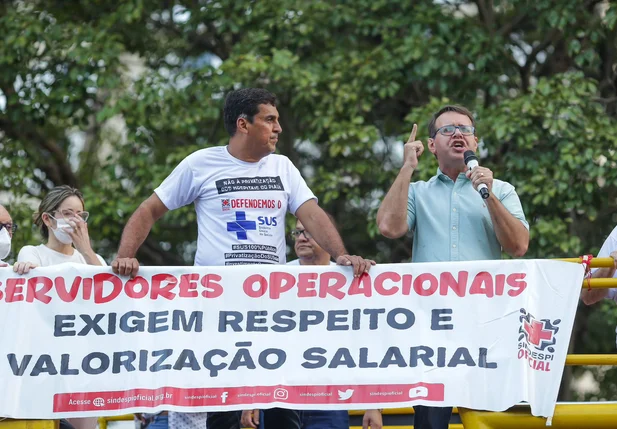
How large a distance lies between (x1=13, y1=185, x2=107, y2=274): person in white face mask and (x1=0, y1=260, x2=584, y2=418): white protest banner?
836 mm

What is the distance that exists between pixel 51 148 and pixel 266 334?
7.64 metres

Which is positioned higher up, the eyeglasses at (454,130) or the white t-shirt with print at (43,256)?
the eyeglasses at (454,130)

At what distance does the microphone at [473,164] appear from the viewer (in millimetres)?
4891

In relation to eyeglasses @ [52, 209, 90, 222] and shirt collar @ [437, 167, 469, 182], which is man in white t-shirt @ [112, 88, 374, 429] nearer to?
shirt collar @ [437, 167, 469, 182]

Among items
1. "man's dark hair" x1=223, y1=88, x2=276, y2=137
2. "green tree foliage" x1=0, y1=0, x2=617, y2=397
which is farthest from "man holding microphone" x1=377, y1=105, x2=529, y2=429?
"green tree foliage" x1=0, y1=0, x2=617, y2=397

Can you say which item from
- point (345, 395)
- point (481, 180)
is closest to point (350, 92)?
point (481, 180)

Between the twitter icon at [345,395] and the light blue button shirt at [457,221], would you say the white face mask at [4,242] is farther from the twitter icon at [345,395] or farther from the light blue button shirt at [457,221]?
the light blue button shirt at [457,221]

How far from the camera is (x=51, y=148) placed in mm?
12125

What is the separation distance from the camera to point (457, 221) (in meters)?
5.29

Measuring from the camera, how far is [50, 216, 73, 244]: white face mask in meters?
6.10

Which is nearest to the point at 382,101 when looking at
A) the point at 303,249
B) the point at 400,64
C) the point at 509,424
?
the point at 400,64

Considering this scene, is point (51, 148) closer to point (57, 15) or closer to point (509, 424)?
point (57, 15)

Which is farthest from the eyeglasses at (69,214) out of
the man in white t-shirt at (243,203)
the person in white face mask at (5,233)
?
the man in white t-shirt at (243,203)

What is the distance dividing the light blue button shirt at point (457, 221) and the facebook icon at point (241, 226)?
2.54 ft
